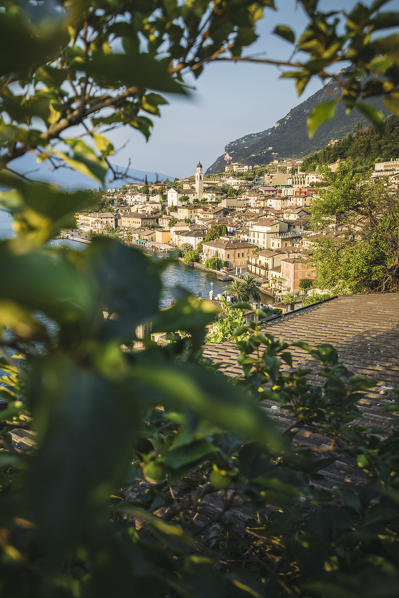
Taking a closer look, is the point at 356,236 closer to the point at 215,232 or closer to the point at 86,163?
the point at 86,163

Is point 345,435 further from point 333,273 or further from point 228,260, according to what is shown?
point 228,260

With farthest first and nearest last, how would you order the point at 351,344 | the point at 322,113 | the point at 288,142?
1. the point at 288,142
2. the point at 351,344
3. the point at 322,113


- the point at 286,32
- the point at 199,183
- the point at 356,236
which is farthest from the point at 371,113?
the point at 199,183

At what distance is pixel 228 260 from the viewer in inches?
1743

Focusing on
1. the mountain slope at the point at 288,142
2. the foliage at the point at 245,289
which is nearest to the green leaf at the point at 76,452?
the foliage at the point at 245,289

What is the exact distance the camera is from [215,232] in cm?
4959

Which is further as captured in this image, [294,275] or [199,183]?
[199,183]

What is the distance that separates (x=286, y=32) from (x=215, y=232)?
163 ft

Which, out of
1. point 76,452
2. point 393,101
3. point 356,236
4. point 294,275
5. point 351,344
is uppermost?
point 356,236

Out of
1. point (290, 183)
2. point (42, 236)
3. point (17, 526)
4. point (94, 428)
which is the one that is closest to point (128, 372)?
point (94, 428)

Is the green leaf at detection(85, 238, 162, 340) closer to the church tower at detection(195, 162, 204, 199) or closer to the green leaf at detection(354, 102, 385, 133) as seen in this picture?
the green leaf at detection(354, 102, 385, 133)

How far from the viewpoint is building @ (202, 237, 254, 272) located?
43406 millimetres

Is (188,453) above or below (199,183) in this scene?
below

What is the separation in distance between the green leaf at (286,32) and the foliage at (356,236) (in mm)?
9957
